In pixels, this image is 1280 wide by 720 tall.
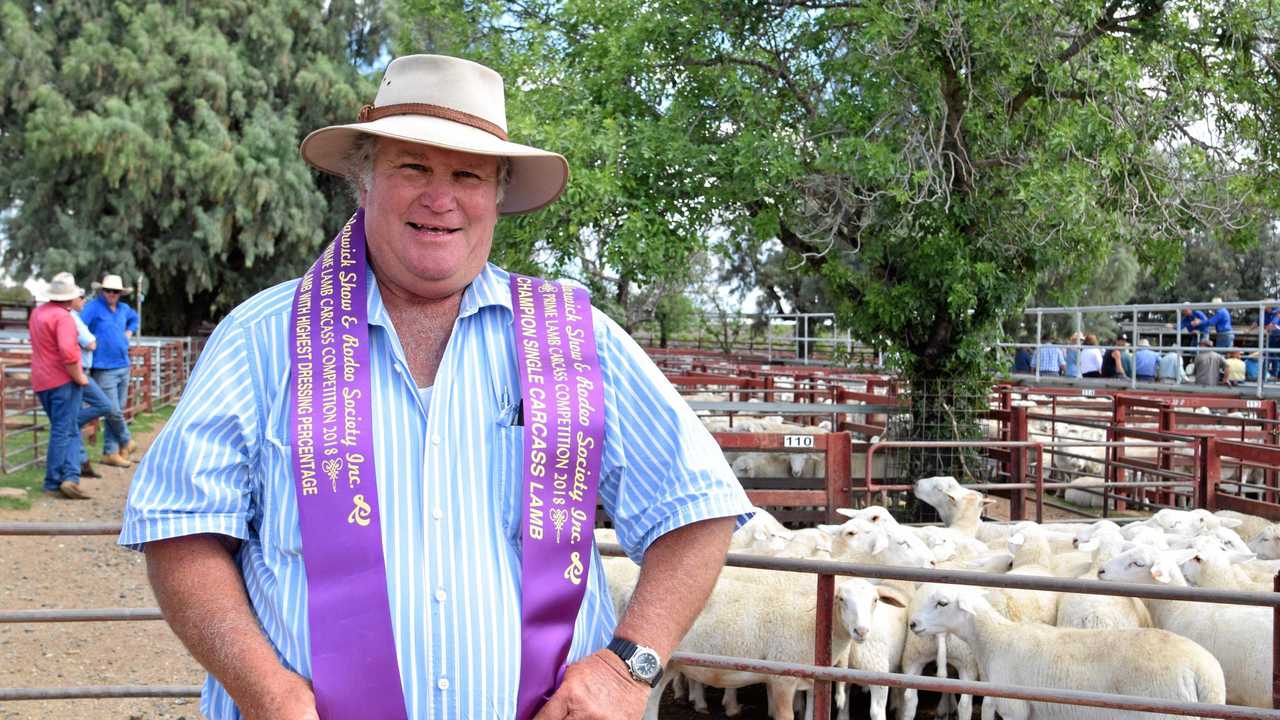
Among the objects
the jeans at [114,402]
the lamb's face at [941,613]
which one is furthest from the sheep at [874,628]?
the jeans at [114,402]

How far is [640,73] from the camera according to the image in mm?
10086

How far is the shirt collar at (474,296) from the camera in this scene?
1.82 m

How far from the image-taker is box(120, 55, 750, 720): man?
1655 millimetres

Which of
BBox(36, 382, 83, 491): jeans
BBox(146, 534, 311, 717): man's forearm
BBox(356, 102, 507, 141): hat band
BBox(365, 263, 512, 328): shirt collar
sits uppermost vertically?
BBox(356, 102, 507, 141): hat band

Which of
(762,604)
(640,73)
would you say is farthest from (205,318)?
(762,604)

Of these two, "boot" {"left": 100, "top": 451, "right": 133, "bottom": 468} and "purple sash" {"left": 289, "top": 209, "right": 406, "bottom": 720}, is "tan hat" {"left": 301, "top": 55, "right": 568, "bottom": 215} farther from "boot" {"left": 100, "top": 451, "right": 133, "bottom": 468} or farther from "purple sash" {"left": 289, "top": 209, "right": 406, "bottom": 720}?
"boot" {"left": 100, "top": 451, "right": 133, "bottom": 468}

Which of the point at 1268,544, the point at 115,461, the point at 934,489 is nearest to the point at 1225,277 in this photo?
the point at 934,489

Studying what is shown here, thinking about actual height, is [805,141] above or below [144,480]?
above

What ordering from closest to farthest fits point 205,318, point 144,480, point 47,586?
1. point 144,480
2. point 47,586
3. point 205,318

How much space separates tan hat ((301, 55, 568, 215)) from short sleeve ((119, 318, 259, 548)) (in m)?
0.44

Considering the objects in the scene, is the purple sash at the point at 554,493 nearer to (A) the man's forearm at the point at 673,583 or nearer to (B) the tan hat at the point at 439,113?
(A) the man's forearm at the point at 673,583

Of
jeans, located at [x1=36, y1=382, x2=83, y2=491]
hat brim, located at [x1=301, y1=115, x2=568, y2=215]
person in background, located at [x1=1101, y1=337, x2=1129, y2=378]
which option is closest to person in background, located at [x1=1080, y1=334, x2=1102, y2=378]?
person in background, located at [x1=1101, y1=337, x2=1129, y2=378]

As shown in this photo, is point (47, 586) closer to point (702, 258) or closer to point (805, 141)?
point (805, 141)

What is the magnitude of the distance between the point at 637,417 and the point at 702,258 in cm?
2906
